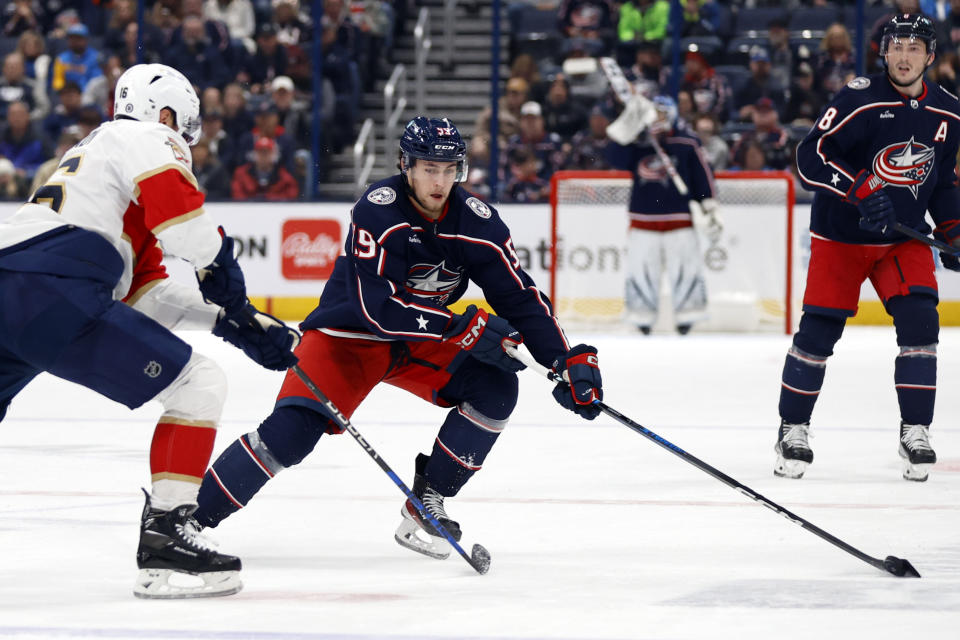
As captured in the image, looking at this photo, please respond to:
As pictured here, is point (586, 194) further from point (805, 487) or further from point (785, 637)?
point (785, 637)

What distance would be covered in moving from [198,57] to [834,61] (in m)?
4.48

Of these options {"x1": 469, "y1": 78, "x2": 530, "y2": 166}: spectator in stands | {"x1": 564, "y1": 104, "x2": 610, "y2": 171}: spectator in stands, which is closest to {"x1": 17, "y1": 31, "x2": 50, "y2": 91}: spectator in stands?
{"x1": 469, "y1": 78, "x2": 530, "y2": 166}: spectator in stands

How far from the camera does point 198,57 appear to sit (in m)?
10.6

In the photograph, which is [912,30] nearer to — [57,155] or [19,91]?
[57,155]

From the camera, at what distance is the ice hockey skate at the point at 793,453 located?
14.3 ft

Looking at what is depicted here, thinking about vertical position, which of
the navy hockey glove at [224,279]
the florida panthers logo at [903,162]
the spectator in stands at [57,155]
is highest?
the navy hockey glove at [224,279]

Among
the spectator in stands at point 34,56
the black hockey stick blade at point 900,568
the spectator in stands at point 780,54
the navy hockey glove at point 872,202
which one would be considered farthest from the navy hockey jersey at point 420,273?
the spectator in stands at point 34,56

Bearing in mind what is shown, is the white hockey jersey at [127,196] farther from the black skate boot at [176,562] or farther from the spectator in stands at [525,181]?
the spectator in stands at [525,181]

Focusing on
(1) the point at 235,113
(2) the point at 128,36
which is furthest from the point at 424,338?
(2) the point at 128,36

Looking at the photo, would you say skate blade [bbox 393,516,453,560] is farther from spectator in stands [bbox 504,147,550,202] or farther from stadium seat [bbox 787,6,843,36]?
stadium seat [bbox 787,6,843,36]

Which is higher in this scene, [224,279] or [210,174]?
[224,279]

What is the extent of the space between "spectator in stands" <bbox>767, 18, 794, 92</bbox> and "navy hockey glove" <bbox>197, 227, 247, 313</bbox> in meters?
7.73

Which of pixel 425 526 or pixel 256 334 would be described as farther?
pixel 425 526

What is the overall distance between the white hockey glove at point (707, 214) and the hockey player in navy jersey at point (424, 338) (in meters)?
5.69
